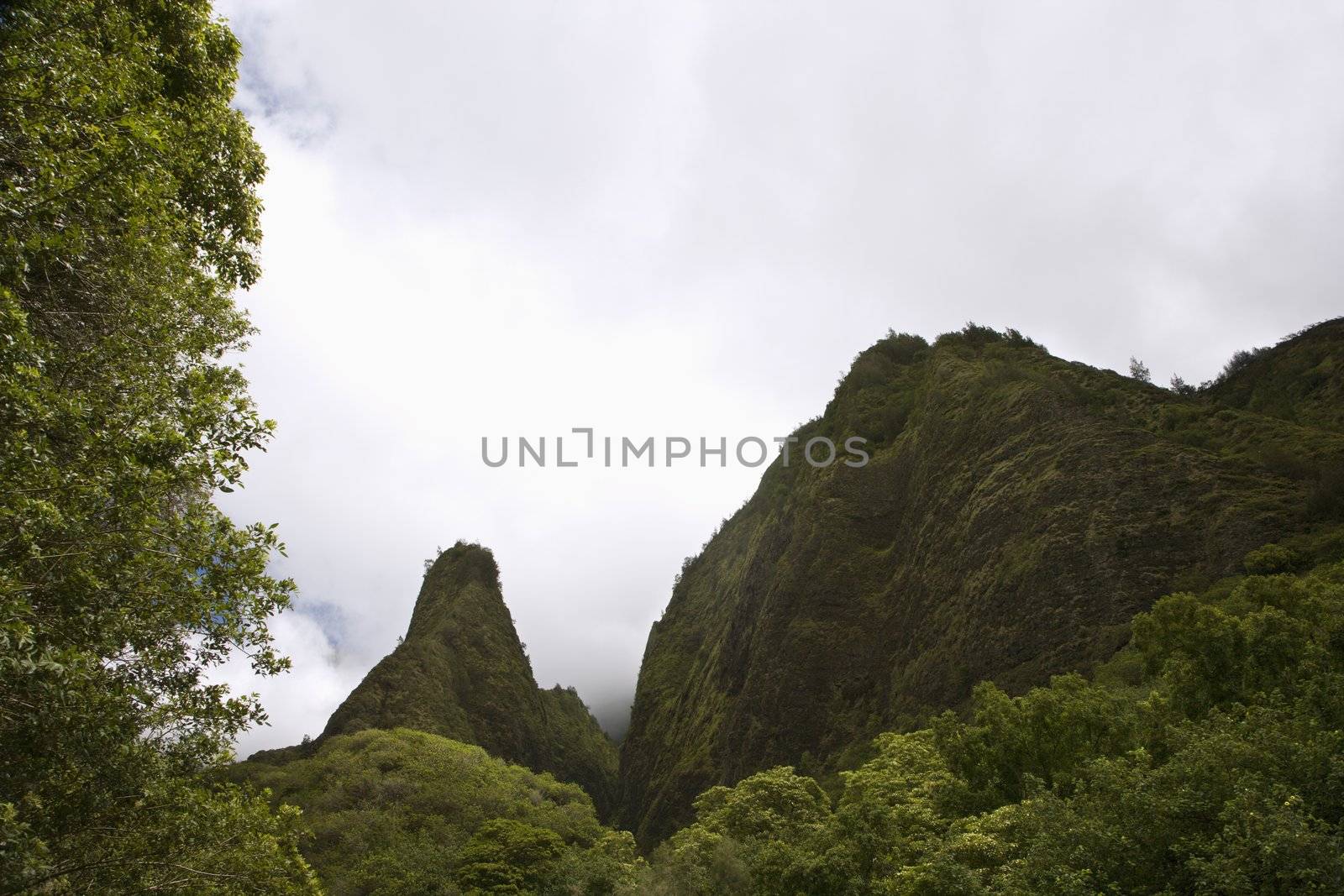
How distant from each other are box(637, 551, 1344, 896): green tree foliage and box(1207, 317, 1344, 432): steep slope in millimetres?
23410

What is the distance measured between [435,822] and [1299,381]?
6016 cm

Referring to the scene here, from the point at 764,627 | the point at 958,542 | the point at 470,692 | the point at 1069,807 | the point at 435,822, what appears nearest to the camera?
the point at 1069,807

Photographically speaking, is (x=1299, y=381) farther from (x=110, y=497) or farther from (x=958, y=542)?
(x=110, y=497)

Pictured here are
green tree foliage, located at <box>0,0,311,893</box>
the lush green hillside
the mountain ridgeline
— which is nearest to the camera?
green tree foliage, located at <box>0,0,311,893</box>

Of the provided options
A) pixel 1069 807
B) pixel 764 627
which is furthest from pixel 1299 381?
pixel 1069 807

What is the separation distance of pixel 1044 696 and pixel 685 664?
203 feet

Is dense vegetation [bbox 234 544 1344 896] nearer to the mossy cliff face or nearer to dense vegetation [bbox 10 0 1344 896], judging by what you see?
dense vegetation [bbox 10 0 1344 896]

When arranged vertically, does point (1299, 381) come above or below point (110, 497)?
above

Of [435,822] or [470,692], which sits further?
[470,692]

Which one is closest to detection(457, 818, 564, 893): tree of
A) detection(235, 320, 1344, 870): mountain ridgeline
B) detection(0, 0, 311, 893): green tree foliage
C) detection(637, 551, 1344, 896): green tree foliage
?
detection(235, 320, 1344, 870): mountain ridgeline

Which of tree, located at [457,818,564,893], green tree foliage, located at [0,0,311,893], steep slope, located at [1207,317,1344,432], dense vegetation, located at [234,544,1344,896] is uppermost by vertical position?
steep slope, located at [1207,317,1344,432]

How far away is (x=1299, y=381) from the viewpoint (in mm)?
44500

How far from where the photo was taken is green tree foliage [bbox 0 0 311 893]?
5.75 meters

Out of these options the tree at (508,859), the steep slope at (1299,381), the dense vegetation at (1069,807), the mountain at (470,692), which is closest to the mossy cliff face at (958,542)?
the dense vegetation at (1069,807)
